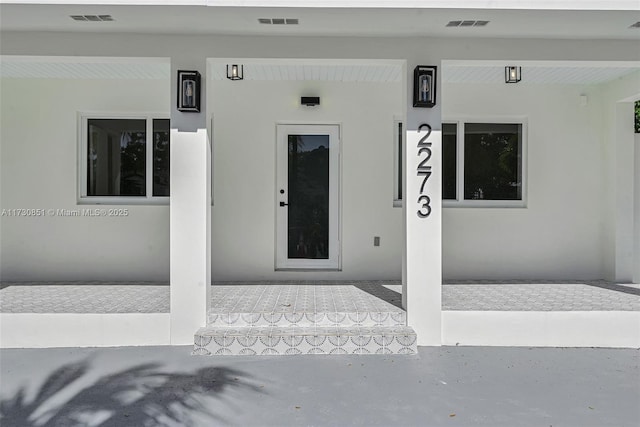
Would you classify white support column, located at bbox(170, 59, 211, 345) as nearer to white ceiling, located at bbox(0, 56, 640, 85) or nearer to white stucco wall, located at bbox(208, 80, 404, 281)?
white ceiling, located at bbox(0, 56, 640, 85)

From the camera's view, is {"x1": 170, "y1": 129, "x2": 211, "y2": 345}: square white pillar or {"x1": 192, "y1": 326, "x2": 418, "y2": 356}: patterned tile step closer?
{"x1": 192, "y1": 326, "x2": 418, "y2": 356}: patterned tile step

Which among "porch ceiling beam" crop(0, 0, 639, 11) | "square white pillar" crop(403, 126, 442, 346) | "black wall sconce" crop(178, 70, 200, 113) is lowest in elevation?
"square white pillar" crop(403, 126, 442, 346)

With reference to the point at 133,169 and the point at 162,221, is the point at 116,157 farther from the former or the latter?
the point at 162,221

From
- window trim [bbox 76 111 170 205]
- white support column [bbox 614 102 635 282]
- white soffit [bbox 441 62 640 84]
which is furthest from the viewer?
window trim [bbox 76 111 170 205]

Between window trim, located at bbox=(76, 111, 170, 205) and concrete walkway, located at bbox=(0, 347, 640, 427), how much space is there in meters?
2.66

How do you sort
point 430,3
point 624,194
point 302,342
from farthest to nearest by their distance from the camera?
point 624,194, point 302,342, point 430,3

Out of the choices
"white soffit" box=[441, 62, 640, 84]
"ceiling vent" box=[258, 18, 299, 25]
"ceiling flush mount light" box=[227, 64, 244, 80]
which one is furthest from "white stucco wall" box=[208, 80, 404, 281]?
"ceiling vent" box=[258, 18, 299, 25]

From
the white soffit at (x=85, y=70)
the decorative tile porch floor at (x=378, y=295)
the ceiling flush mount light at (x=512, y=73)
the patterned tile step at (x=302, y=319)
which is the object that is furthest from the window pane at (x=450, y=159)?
the white soffit at (x=85, y=70)

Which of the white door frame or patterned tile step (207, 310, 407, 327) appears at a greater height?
the white door frame

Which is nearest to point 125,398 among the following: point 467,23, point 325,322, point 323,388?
point 323,388

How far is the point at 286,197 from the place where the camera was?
21.6ft

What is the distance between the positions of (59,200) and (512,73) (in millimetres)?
6487

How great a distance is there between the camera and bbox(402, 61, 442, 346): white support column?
449cm

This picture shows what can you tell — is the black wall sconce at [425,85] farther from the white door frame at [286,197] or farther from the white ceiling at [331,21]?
the white door frame at [286,197]
